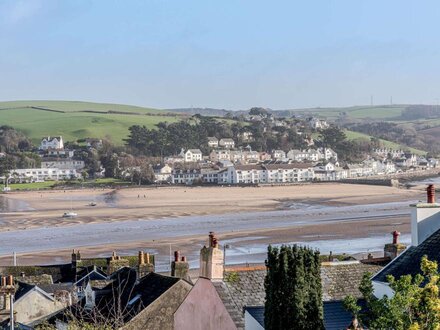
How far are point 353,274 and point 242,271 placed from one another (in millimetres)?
1744

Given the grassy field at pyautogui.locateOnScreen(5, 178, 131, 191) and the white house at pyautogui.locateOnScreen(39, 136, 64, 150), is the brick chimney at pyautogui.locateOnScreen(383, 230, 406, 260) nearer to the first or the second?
the grassy field at pyautogui.locateOnScreen(5, 178, 131, 191)

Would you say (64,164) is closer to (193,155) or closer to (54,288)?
(193,155)

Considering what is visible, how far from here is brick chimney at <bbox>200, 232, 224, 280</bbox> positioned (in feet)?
36.1

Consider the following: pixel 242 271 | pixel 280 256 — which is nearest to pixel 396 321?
pixel 280 256

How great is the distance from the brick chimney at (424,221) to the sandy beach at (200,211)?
3159 cm

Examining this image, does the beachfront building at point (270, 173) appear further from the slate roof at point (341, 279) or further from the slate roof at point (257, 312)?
the slate roof at point (257, 312)

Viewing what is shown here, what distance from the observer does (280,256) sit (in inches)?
363

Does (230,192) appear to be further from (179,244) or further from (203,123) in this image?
(203,123)

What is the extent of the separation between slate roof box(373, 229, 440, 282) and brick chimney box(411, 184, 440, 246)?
0.21 metres

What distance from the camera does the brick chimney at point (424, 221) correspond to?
445 inches

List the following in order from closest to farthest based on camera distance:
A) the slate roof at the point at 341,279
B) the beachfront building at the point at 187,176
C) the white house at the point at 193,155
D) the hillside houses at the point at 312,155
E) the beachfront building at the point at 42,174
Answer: the slate roof at the point at 341,279, the beachfront building at the point at 42,174, the beachfront building at the point at 187,176, the white house at the point at 193,155, the hillside houses at the point at 312,155

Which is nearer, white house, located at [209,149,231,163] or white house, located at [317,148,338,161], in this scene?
white house, located at [209,149,231,163]

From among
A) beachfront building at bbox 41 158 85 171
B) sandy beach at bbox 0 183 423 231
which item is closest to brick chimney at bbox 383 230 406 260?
sandy beach at bbox 0 183 423 231

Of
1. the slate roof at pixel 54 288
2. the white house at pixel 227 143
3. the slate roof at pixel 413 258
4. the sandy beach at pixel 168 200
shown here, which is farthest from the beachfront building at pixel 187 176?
the slate roof at pixel 413 258
